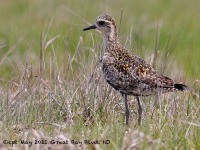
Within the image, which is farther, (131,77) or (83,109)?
(83,109)

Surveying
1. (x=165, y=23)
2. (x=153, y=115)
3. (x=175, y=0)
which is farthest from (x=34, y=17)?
(x=153, y=115)

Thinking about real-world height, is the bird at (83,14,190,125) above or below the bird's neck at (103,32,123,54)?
below

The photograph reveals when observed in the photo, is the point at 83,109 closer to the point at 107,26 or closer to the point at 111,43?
the point at 111,43

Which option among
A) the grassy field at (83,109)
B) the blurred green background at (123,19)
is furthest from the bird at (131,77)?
the blurred green background at (123,19)

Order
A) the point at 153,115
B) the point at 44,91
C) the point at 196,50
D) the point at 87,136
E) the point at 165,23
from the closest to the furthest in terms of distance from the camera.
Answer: the point at 87,136
the point at 153,115
the point at 44,91
the point at 196,50
the point at 165,23

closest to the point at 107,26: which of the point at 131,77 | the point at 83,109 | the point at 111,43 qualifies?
the point at 111,43

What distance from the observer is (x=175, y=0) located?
19.7 m

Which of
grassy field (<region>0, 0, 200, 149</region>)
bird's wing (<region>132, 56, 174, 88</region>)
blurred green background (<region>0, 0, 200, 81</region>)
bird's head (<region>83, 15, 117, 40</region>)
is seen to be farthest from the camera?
blurred green background (<region>0, 0, 200, 81</region>)

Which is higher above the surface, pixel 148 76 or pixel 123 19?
pixel 123 19

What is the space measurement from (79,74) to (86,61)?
218 millimetres

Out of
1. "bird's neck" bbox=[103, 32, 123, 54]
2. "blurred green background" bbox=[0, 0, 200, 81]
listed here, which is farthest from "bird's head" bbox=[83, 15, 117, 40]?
"blurred green background" bbox=[0, 0, 200, 81]

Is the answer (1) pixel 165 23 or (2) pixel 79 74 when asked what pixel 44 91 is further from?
(1) pixel 165 23

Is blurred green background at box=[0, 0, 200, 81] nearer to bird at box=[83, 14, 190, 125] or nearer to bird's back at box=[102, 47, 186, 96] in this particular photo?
bird at box=[83, 14, 190, 125]

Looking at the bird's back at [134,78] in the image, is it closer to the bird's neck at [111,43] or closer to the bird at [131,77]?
the bird at [131,77]
